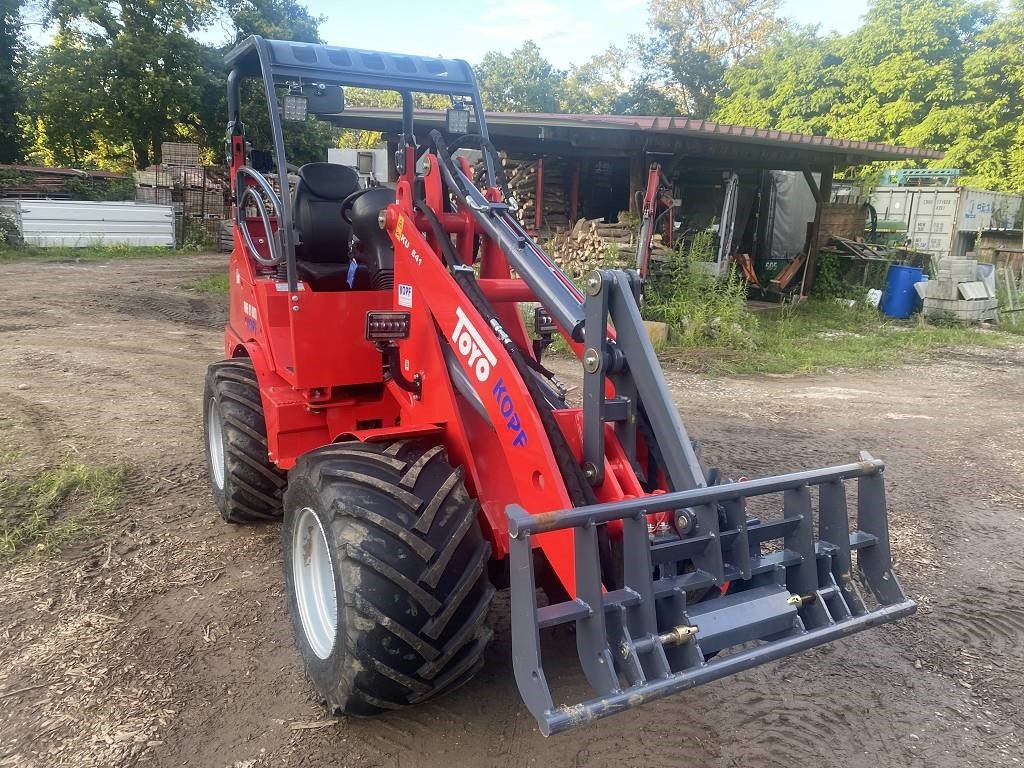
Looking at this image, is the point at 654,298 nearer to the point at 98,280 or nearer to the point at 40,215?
the point at 98,280

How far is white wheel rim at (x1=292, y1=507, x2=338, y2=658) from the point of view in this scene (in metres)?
2.94

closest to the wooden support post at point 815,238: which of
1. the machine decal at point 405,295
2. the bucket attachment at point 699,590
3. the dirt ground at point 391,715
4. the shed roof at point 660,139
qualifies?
the shed roof at point 660,139

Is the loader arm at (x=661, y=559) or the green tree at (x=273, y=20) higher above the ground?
the green tree at (x=273, y=20)

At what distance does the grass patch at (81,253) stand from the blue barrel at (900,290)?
1663 cm

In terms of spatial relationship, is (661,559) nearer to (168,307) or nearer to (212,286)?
(168,307)

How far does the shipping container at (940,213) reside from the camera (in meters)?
19.0

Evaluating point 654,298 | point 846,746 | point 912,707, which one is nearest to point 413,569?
point 846,746

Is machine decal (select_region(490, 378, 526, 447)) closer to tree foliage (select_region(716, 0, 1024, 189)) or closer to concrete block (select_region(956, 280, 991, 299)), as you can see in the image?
concrete block (select_region(956, 280, 991, 299))

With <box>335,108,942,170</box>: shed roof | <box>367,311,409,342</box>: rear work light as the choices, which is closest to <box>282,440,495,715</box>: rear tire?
<box>367,311,409,342</box>: rear work light

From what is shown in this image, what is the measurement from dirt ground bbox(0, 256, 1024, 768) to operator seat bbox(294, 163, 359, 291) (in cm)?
152

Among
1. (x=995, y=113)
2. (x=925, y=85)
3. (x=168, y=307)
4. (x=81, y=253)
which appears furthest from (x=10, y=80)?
(x=995, y=113)

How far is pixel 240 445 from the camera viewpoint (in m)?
4.18

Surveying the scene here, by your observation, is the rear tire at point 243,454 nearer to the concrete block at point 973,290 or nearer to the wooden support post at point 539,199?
the wooden support post at point 539,199

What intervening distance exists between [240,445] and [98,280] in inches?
480
